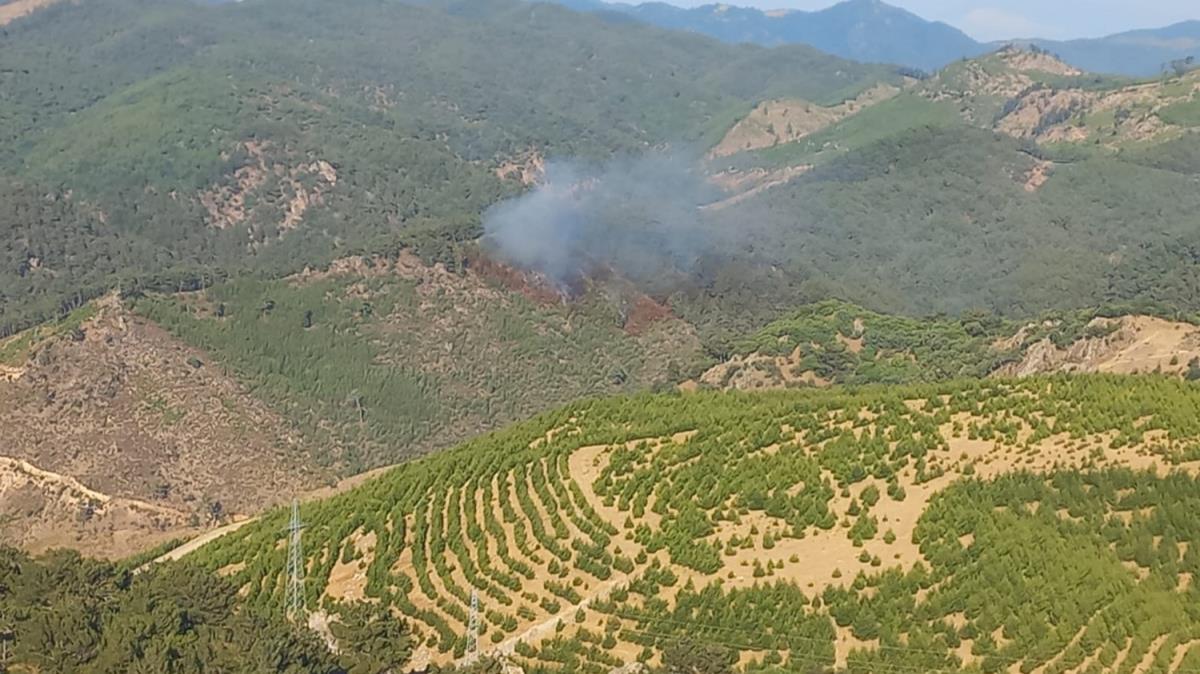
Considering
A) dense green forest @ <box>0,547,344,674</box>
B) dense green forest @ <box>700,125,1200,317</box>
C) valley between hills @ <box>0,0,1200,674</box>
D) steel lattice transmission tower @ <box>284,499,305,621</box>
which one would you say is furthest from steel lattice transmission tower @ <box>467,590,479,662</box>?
dense green forest @ <box>700,125,1200,317</box>

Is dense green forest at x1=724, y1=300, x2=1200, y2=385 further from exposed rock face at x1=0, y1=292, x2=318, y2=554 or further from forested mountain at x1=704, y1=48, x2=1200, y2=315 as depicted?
exposed rock face at x1=0, y1=292, x2=318, y2=554

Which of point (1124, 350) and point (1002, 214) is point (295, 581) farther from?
point (1002, 214)

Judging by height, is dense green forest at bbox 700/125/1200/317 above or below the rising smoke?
below

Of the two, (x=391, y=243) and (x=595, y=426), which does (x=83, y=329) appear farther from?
(x=595, y=426)

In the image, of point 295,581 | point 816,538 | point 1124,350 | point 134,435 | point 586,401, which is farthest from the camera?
point 134,435

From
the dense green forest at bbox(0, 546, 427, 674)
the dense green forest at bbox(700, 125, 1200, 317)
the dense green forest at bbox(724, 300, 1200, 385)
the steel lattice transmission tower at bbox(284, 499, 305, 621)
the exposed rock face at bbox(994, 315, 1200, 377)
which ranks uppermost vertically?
the dense green forest at bbox(0, 546, 427, 674)

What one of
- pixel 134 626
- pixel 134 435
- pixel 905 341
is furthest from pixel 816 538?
pixel 134 435

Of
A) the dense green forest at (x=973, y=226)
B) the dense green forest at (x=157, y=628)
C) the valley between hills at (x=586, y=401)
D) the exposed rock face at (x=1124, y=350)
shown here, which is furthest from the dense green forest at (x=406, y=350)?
the dense green forest at (x=157, y=628)

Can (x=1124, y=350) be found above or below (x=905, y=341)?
above
